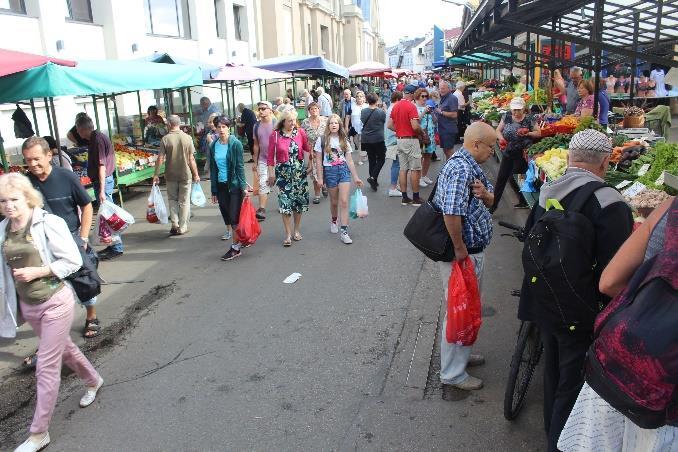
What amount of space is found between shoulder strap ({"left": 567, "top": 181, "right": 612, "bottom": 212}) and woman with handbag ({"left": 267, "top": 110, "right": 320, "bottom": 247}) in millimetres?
5025

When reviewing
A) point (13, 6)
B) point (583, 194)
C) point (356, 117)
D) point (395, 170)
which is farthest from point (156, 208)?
point (356, 117)

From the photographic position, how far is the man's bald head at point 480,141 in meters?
3.82

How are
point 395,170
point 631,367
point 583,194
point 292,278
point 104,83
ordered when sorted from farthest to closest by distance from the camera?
point 395,170, point 104,83, point 292,278, point 583,194, point 631,367

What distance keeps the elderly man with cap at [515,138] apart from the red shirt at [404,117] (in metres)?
1.45

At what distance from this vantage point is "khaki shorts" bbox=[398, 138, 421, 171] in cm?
941

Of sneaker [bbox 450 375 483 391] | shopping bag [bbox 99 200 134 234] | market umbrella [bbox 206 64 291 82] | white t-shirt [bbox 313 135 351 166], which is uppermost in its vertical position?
market umbrella [bbox 206 64 291 82]

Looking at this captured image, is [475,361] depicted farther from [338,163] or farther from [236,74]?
[236,74]

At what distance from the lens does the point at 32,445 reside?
3607 mm

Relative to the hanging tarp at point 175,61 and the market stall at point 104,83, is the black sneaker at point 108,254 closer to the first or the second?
the market stall at point 104,83

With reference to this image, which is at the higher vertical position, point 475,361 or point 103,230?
point 103,230

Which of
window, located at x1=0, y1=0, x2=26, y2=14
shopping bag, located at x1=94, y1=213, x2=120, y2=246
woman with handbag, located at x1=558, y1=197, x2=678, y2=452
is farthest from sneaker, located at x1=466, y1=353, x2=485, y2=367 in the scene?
window, located at x1=0, y1=0, x2=26, y2=14

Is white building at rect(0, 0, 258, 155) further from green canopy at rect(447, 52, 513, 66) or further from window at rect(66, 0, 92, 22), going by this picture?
green canopy at rect(447, 52, 513, 66)

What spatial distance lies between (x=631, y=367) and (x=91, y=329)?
4.84 m

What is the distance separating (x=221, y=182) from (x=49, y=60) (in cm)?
249
